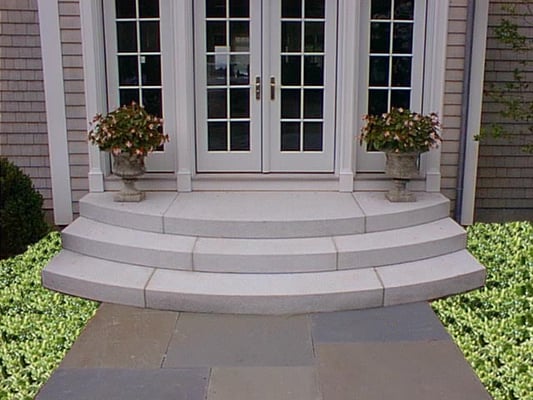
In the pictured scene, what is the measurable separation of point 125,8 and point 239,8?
987 mm

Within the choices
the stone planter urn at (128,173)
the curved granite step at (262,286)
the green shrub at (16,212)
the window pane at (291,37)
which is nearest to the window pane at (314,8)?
the window pane at (291,37)

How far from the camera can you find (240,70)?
5465 mm

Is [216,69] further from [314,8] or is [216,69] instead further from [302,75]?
[314,8]

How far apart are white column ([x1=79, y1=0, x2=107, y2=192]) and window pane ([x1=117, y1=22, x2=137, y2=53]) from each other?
15cm

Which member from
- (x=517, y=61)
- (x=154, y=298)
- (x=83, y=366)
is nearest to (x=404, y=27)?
(x=517, y=61)

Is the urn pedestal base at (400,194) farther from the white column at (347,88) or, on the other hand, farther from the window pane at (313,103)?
the window pane at (313,103)

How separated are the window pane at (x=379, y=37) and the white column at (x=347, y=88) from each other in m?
0.22

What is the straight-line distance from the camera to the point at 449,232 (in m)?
4.79

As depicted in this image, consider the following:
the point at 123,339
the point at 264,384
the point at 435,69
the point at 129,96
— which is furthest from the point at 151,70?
the point at 264,384

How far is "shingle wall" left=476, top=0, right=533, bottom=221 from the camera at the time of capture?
577 cm

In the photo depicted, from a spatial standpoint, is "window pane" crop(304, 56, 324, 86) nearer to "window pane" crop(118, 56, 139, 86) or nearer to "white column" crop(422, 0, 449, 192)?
"white column" crop(422, 0, 449, 192)

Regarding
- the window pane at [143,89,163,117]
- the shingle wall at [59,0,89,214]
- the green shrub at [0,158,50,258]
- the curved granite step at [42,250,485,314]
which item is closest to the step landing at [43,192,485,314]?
the curved granite step at [42,250,485,314]

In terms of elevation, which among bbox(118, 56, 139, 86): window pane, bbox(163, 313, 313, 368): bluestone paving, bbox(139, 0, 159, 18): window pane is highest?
bbox(139, 0, 159, 18): window pane

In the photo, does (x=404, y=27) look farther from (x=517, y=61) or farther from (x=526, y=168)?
(x=526, y=168)
